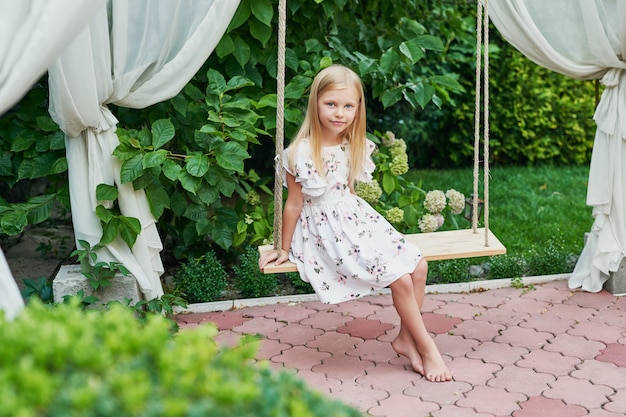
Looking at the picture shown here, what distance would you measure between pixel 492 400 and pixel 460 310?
1082mm

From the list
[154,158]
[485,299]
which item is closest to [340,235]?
[154,158]

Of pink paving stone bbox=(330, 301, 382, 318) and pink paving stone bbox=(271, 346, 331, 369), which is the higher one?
pink paving stone bbox=(330, 301, 382, 318)

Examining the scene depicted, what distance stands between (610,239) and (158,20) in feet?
7.93

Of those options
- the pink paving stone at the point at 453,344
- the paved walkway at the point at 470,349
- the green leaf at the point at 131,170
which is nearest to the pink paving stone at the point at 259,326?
the paved walkway at the point at 470,349

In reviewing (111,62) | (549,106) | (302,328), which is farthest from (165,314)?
(549,106)

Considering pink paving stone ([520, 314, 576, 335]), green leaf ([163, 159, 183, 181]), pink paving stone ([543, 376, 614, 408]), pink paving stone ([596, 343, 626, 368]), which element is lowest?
pink paving stone ([543, 376, 614, 408])

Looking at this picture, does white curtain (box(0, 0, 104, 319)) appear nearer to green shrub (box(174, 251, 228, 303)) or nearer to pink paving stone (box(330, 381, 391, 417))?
pink paving stone (box(330, 381, 391, 417))

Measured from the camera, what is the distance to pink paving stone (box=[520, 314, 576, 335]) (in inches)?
158

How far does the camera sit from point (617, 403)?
10.5ft

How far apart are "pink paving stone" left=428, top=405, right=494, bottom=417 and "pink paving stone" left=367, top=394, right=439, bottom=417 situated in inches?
1.0

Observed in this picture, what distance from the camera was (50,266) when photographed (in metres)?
5.08

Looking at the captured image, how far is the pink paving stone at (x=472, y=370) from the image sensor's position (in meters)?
3.46

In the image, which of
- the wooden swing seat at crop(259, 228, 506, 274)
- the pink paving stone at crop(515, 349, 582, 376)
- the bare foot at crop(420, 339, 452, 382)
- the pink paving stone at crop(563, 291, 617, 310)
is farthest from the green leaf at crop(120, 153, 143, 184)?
the pink paving stone at crop(563, 291, 617, 310)

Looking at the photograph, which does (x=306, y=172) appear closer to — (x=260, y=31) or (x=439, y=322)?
(x=439, y=322)
